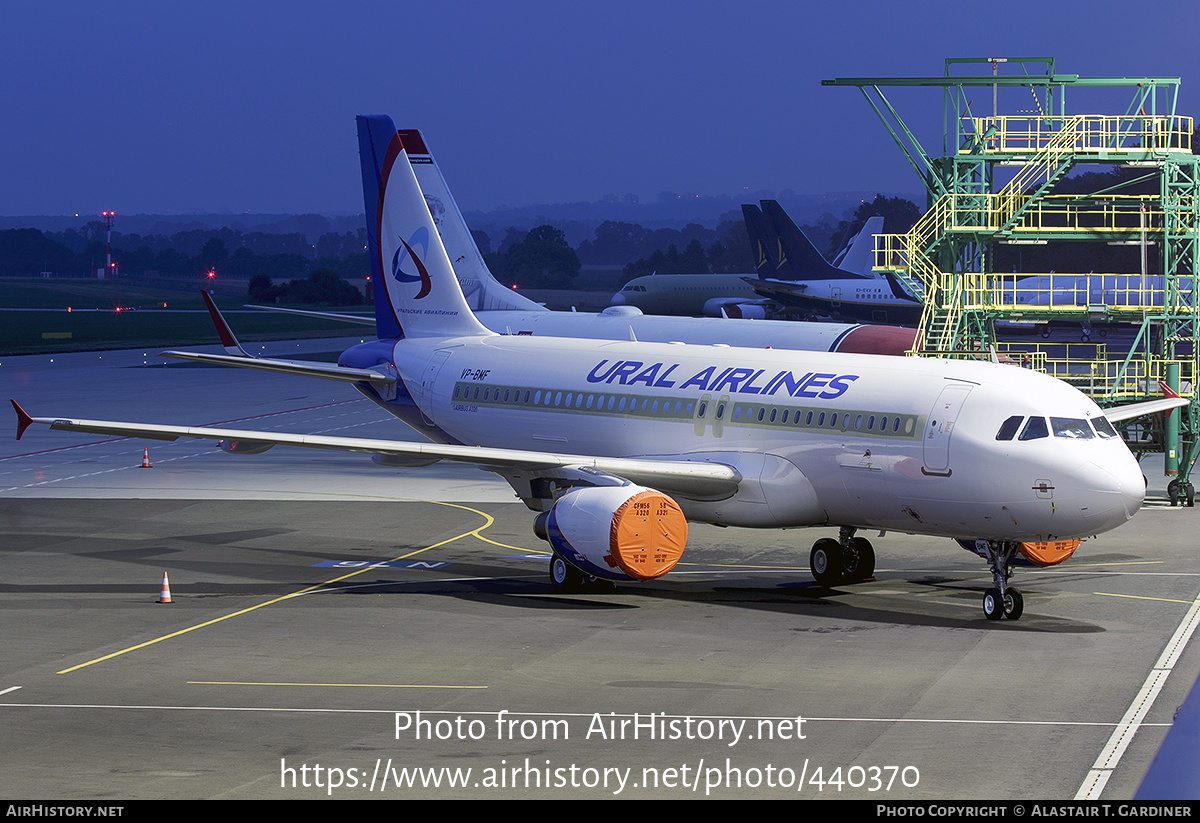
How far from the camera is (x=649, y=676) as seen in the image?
877 inches

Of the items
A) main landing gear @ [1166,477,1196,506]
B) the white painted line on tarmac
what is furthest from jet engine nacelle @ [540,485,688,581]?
main landing gear @ [1166,477,1196,506]

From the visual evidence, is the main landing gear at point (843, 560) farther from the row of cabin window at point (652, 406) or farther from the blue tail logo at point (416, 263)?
the blue tail logo at point (416, 263)

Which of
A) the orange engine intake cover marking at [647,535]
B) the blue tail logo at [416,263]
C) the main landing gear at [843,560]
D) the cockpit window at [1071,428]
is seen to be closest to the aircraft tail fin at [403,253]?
the blue tail logo at [416,263]

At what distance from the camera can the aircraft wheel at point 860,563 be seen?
30.2 m

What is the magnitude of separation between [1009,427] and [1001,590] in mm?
2919

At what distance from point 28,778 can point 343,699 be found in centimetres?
485

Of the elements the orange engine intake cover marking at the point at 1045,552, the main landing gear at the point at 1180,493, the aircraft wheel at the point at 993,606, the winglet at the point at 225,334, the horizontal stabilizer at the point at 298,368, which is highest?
the winglet at the point at 225,334

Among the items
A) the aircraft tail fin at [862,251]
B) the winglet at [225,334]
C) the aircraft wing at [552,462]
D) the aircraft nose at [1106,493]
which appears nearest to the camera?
the aircraft nose at [1106,493]

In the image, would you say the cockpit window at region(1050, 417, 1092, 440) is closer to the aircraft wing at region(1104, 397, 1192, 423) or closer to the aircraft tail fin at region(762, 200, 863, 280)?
the aircraft wing at region(1104, 397, 1192, 423)

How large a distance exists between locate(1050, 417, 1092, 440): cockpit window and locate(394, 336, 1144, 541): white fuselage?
0.09 m

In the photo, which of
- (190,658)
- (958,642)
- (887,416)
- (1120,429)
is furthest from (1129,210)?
(190,658)

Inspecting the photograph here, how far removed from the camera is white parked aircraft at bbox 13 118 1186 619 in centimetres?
2625

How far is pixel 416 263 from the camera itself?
133 ft
